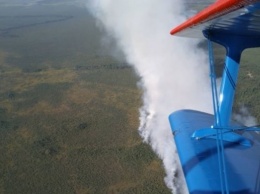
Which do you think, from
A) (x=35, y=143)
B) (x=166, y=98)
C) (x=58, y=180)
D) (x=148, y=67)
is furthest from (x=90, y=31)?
(x=58, y=180)

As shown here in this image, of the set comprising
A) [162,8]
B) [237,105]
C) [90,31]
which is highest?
[162,8]

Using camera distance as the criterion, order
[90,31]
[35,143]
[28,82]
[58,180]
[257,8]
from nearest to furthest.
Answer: [257,8]
[58,180]
[35,143]
[28,82]
[90,31]

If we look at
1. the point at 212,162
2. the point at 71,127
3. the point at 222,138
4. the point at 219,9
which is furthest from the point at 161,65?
the point at 219,9

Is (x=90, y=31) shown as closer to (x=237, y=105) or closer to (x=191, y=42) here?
(x=191, y=42)

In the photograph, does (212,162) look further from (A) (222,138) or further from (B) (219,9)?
(B) (219,9)

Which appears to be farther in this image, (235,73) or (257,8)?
(235,73)

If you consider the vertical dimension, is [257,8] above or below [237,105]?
above
